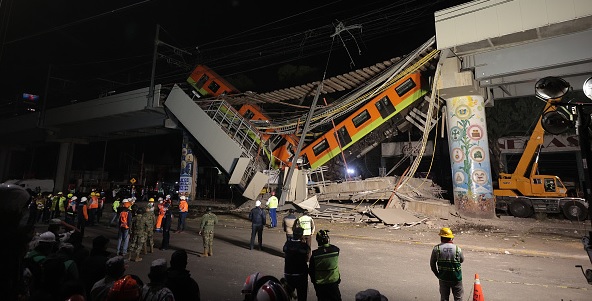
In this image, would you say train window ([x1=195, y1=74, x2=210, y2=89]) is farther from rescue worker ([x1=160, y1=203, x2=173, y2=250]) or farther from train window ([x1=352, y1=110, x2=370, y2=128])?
rescue worker ([x1=160, y1=203, x2=173, y2=250])

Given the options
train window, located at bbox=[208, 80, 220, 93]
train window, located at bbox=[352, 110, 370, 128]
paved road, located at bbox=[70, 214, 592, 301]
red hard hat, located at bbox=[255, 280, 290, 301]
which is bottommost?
paved road, located at bbox=[70, 214, 592, 301]

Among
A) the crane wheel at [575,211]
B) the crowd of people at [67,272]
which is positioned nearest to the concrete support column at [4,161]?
the crowd of people at [67,272]

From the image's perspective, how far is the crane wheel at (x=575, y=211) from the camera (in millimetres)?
13844

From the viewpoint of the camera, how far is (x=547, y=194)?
1494 cm

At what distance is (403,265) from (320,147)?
11.0 meters

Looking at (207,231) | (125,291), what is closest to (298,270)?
(125,291)

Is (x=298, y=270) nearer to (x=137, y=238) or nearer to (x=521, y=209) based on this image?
(x=137, y=238)

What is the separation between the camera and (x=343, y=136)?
17.5 meters

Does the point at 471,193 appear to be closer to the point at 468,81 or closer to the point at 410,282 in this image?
the point at 468,81

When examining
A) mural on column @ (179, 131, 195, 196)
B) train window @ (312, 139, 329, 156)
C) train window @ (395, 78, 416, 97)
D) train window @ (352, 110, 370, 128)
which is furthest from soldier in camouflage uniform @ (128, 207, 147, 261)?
mural on column @ (179, 131, 195, 196)

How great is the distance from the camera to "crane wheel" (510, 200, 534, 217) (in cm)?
1490

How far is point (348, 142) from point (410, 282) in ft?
38.3

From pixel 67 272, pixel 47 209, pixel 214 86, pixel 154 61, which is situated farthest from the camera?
pixel 214 86

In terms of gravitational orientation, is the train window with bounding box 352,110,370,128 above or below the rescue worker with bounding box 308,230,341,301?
above
